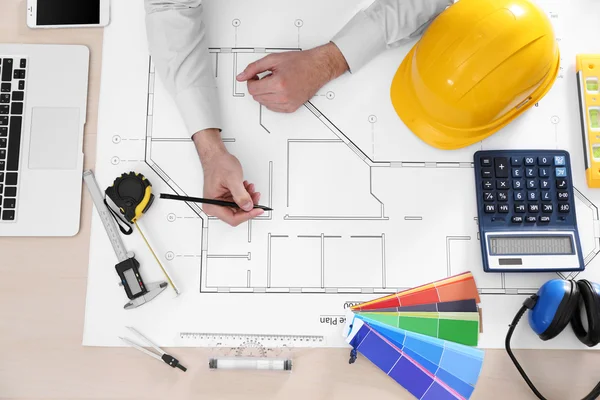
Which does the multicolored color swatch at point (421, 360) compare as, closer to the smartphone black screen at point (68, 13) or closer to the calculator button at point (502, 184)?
the calculator button at point (502, 184)

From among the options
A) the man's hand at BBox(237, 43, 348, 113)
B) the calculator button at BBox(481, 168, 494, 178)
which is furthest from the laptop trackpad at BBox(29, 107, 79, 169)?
the calculator button at BBox(481, 168, 494, 178)

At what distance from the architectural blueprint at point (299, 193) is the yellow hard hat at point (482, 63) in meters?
0.12

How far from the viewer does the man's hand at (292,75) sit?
1.03 meters

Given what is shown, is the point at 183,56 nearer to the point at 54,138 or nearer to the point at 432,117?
the point at 54,138

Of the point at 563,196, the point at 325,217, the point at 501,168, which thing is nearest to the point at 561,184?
the point at 563,196

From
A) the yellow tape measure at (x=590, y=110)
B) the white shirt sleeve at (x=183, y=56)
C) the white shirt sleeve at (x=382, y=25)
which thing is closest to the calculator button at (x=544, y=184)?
the yellow tape measure at (x=590, y=110)

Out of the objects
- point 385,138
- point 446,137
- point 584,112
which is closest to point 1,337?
point 385,138

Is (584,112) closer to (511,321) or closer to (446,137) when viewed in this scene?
(446,137)

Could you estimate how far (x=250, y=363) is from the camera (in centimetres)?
96

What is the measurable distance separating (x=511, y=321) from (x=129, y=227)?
0.83m

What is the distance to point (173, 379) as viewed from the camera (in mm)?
965

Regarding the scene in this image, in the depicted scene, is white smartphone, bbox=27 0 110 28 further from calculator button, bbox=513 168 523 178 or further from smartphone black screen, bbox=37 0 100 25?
calculator button, bbox=513 168 523 178

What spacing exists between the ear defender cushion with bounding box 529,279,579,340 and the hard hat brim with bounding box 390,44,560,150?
0.34m

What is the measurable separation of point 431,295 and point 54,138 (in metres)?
0.89
